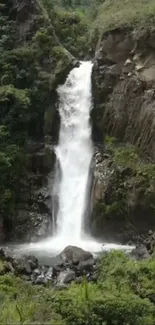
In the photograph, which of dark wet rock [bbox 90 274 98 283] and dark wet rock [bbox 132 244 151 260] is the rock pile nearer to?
dark wet rock [bbox 90 274 98 283]

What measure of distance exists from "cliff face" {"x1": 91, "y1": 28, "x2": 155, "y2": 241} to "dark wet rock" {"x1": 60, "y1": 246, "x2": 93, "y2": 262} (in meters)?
4.34

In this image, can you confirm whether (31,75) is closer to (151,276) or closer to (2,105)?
(2,105)

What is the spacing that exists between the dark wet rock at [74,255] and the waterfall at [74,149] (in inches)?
150

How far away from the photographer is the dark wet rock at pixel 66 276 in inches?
655

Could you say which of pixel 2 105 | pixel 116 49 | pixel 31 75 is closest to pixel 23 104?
pixel 2 105

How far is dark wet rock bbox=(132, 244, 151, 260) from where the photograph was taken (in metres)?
19.2

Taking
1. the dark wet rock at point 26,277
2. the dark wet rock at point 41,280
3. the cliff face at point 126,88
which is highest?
the cliff face at point 126,88

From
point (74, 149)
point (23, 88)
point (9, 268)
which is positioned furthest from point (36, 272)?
point (23, 88)

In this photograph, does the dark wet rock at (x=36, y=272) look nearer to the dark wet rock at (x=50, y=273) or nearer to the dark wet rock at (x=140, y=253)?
the dark wet rock at (x=50, y=273)

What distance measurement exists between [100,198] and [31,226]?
376 centimetres

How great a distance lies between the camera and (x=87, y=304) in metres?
11.2

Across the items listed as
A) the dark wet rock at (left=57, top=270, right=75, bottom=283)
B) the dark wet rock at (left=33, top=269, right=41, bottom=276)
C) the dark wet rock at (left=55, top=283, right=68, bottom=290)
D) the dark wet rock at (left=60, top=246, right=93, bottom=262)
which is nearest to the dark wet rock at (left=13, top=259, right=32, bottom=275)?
the dark wet rock at (left=33, top=269, right=41, bottom=276)

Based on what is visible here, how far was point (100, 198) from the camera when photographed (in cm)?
2356

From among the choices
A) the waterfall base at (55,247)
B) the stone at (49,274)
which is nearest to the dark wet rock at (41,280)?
the stone at (49,274)
